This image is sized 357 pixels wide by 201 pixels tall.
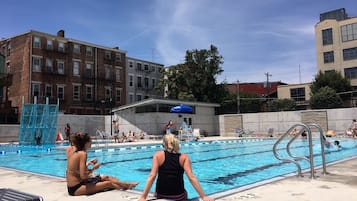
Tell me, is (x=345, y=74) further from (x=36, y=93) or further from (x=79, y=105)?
(x=36, y=93)

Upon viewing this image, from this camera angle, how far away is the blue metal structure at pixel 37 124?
2280cm

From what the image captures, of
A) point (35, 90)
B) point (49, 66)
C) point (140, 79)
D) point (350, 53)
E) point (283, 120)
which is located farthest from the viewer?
point (140, 79)

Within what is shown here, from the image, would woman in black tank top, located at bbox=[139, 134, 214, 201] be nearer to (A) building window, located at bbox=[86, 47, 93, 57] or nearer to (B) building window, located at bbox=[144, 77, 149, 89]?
(A) building window, located at bbox=[86, 47, 93, 57]

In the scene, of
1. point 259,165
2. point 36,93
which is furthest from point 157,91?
point 259,165

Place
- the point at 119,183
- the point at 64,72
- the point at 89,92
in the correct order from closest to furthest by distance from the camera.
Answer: the point at 119,183 < the point at 64,72 < the point at 89,92

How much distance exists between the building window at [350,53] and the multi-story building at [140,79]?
3006cm

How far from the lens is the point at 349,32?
50.1 metres

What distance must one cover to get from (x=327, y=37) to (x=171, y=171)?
2196 inches

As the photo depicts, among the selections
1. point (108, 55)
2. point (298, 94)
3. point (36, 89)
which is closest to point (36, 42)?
point (36, 89)

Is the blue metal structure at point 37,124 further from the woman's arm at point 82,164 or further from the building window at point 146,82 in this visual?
the building window at point 146,82

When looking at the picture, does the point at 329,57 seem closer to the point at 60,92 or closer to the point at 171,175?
the point at 60,92

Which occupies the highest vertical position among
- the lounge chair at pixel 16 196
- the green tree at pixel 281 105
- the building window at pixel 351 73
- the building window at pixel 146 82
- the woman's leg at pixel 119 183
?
the building window at pixel 351 73

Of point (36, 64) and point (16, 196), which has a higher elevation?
point (36, 64)

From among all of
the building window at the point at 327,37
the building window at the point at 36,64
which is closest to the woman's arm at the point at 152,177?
the building window at the point at 36,64
